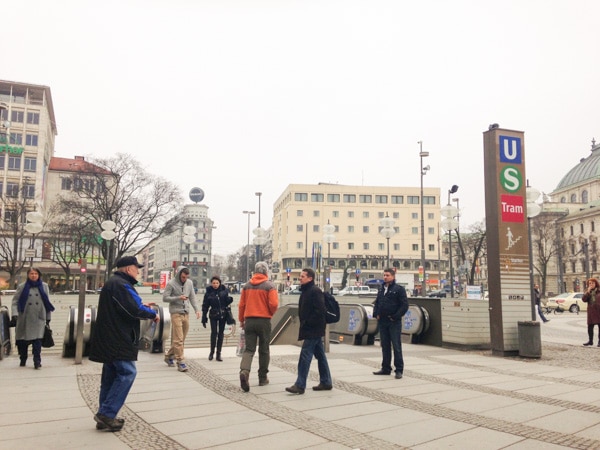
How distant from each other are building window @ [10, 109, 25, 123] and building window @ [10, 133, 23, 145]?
1895 millimetres

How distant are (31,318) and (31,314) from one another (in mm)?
73

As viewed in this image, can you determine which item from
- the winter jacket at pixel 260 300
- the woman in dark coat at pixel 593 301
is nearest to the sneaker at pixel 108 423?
the winter jacket at pixel 260 300

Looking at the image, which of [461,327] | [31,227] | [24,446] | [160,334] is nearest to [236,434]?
[24,446]

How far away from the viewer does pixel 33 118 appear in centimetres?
7006

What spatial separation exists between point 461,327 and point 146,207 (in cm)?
3800

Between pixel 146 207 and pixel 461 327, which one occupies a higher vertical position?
pixel 146 207

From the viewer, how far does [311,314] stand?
A: 297 inches

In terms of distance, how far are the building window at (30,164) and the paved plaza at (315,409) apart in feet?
221

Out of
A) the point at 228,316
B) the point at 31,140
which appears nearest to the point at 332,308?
the point at 228,316

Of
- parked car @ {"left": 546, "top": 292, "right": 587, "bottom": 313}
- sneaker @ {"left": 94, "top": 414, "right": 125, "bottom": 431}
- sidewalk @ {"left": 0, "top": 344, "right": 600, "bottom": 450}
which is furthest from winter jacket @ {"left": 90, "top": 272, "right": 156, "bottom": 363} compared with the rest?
parked car @ {"left": 546, "top": 292, "right": 587, "bottom": 313}

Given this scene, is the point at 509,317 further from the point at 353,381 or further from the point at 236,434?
the point at 236,434

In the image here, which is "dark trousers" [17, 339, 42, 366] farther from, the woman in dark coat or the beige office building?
the beige office building

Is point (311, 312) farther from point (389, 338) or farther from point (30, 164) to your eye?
point (30, 164)

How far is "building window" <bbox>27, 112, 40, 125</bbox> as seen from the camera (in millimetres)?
69812
